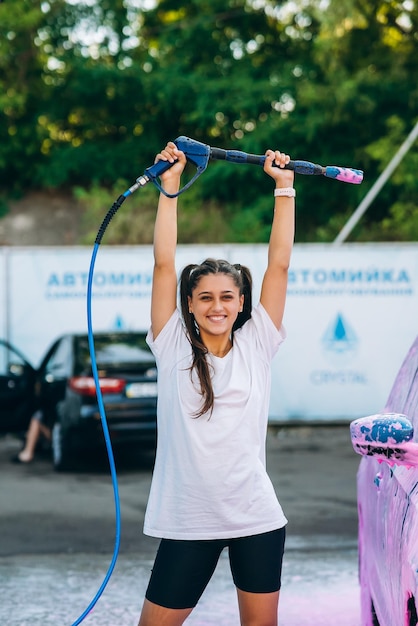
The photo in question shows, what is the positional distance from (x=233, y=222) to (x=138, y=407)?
44.5 ft

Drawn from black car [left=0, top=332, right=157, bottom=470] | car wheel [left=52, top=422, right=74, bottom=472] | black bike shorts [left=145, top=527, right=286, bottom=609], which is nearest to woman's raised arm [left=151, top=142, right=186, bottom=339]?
black bike shorts [left=145, top=527, right=286, bottom=609]

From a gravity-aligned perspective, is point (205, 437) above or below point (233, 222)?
below

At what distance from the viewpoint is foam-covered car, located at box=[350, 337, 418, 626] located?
3396mm

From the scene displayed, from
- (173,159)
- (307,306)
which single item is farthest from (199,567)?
(307,306)

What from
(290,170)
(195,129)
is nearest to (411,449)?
(290,170)

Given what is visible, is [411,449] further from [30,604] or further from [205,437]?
[30,604]

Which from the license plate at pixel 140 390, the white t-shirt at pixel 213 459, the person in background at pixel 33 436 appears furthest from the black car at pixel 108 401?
the white t-shirt at pixel 213 459

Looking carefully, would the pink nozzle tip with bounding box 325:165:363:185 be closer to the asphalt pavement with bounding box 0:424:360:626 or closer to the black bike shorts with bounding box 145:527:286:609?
the black bike shorts with bounding box 145:527:286:609

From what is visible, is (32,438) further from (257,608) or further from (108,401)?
(257,608)

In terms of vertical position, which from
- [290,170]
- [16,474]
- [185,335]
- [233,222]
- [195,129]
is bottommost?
[16,474]

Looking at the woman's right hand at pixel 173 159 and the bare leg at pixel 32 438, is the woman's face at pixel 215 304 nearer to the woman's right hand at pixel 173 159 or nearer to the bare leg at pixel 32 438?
the woman's right hand at pixel 173 159

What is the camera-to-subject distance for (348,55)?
2523 centimetres

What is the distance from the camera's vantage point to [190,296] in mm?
3859

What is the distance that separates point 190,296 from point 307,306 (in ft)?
38.2
